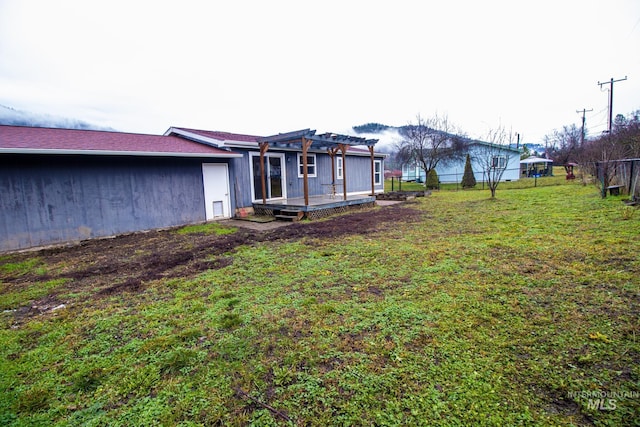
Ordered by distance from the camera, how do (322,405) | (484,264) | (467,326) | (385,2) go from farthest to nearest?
(385,2)
(484,264)
(467,326)
(322,405)

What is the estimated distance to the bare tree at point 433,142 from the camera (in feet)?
72.6

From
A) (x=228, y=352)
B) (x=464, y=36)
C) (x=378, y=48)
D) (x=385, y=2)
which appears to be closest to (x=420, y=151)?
(x=378, y=48)

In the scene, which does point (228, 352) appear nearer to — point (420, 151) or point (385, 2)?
point (385, 2)

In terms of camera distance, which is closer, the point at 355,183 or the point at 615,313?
the point at 615,313

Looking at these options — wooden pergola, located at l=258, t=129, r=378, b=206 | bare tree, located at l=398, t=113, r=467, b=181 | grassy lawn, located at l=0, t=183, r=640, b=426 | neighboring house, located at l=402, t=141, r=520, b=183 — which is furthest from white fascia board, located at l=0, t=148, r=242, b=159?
neighboring house, located at l=402, t=141, r=520, b=183

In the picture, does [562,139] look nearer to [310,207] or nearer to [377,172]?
[377,172]

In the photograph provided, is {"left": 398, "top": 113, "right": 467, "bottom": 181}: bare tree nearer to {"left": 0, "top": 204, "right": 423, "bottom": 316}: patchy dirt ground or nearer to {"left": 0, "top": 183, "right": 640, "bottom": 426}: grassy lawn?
{"left": 0, "top": 204, "right": 423, "bottom": 316}: patchy dirt ground

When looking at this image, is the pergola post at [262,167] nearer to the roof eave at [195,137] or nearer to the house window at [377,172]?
the roof eave at [195,137]

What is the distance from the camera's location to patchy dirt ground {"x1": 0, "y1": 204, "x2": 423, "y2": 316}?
432cm

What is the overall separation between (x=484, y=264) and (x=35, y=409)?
4818 mm

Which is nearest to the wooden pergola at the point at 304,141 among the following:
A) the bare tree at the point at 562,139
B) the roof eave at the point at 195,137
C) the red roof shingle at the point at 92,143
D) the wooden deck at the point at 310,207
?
the wooden deck at the point at 310,207

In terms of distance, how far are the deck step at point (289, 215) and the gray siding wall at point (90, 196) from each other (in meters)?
2.58

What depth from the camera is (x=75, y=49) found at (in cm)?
1355

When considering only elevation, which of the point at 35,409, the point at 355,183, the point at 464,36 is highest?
the point at 464,36
